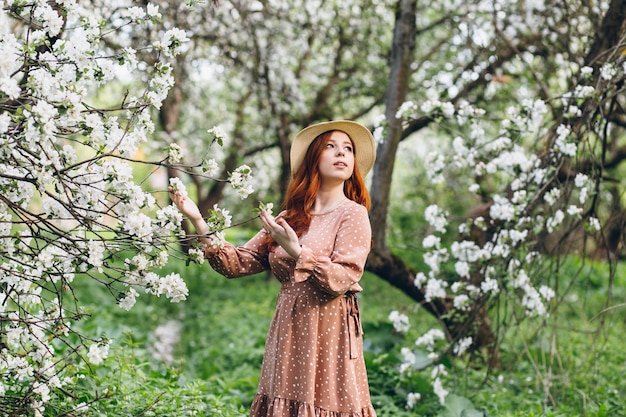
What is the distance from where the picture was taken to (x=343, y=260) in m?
3.12

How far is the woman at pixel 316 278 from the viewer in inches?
123

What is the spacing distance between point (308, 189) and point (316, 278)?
1.80 feet

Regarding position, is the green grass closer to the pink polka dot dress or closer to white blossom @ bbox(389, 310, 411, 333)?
white blossom @ bbox(389, 310, 411, 333)

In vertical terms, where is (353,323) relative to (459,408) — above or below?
above

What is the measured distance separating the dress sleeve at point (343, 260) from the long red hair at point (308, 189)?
0.22 m

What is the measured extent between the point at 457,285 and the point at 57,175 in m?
3.00

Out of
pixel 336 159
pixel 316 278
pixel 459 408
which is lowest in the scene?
pixel 459 408

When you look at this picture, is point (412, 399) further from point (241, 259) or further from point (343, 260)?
point (343, 260)

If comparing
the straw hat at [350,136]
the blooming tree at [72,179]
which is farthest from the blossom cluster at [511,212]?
the blooming tree at [72,179]

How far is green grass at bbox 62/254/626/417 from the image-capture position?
411cm

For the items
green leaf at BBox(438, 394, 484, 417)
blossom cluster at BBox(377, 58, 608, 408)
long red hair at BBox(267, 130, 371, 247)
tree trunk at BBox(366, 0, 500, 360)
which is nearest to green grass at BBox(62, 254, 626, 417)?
green leaf at BBox(438, 394, 484, 417)

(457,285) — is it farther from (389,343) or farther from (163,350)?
(163,350)

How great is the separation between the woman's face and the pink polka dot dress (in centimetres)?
14

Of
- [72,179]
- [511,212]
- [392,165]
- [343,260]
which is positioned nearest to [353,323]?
[343,260]
